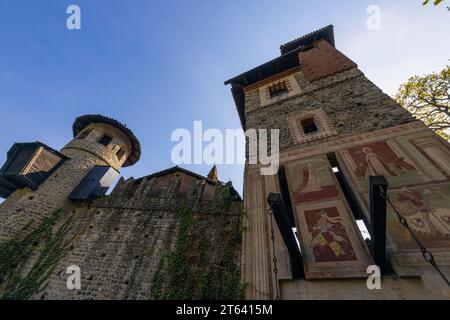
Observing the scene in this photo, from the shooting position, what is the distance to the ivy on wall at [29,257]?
229 inches

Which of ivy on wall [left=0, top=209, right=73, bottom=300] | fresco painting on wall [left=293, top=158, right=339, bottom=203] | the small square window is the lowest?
ivy on wall [left=0, top=209, right=73, bottom=300]

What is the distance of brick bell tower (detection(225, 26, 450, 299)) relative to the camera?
10.6ft

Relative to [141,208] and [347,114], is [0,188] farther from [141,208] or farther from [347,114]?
[347,114]

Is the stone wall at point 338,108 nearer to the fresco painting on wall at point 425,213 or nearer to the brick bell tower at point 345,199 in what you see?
the brick bell tower at point 345,199

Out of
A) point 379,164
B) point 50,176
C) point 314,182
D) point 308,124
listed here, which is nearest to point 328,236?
point 314,182

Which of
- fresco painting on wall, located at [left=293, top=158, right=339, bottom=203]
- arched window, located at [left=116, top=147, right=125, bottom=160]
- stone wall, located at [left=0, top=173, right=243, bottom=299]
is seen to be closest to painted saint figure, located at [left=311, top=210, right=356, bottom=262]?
fresco painting on wall, located at [left=293, top=158, right=339, bottom=203]

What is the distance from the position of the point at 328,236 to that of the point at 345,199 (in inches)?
38.9

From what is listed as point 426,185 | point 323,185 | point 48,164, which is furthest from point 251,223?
point 48,164

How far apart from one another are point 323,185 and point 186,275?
3.98 meters

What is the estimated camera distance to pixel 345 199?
435cm

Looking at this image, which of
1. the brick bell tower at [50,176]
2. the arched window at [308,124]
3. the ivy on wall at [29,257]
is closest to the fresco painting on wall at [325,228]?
the arched window at [308,124]

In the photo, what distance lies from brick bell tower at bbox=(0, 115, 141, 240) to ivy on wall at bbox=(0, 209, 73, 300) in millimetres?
428

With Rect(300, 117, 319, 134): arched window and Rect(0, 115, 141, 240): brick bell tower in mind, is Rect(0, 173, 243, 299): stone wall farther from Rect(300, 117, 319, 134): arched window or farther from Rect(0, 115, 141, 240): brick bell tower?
Rect(300, 117, 319, 134): arched window

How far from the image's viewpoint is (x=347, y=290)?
3.13m
